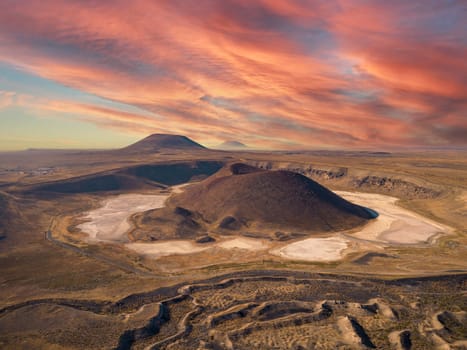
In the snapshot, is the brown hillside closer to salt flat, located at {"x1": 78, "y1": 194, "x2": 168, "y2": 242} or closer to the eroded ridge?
salt flat, located at {"x1": 78, "y1": 194, "x2": 168, "y2": 242}

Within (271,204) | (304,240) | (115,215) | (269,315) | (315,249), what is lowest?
(115,215)

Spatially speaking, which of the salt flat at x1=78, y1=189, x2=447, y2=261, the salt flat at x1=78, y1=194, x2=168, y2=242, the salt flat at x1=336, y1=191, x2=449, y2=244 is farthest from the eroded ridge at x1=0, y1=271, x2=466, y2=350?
the salt flat at x1=78, y1=194, x2=168, y2=242

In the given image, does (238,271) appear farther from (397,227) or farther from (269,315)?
(397,227)

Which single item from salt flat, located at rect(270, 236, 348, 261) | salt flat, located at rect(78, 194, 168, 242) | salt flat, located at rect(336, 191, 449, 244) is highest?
salt flat, located at rect(336, 191, 449, 244)

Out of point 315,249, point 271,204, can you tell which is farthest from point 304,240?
point 271,204

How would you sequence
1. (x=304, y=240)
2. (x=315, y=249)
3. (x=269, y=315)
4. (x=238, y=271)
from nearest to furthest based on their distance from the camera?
1. (x=269, y=315)
2. (x=238, y=271)
3. (x=315, y=249)
4. (x=304, y=240)

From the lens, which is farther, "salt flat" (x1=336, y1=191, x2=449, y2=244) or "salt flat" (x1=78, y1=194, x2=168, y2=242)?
"salt flat" (x1=78, y1=194, x2=168, y2=242)
